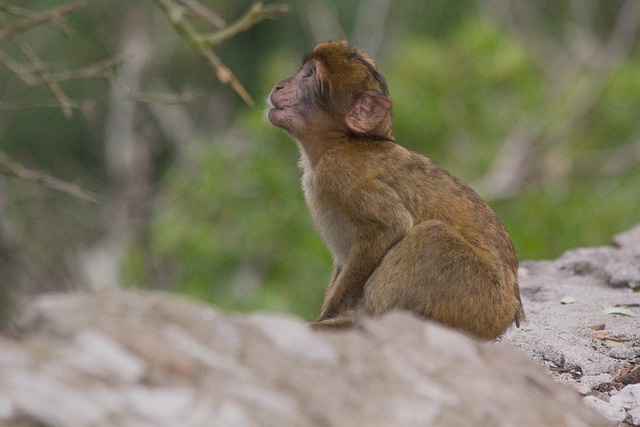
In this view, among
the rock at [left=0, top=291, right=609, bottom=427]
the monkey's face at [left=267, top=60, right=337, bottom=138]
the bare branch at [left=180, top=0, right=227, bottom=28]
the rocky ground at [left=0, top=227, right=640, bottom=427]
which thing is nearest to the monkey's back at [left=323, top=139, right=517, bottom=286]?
the monkey's face at [left=267, top=60, right=337, bottom=138]

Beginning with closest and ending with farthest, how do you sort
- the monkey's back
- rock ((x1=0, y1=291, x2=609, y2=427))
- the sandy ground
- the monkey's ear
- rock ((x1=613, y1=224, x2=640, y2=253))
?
1. rock ((x1=0, y1=291, x2=609, y2=427))
2. the sandy ground
3. the monkey's back
4. the monkey's ear
5. rock ((x1=613, y1=224, x2=640, y2=253))

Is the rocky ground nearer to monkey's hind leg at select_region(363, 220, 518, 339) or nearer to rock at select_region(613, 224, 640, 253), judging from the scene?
monkey's hind leg at select_region(363, 220, 518, 339)

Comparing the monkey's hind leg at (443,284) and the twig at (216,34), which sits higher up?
the twig at (216,34)

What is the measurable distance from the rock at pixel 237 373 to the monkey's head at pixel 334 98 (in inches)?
73.8

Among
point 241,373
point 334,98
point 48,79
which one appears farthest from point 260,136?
point 241,373

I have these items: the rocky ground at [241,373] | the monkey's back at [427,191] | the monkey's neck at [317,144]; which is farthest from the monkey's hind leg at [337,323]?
the rocky ground at [241,373]

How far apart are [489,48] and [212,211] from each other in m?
5.58

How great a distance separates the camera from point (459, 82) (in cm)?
1559

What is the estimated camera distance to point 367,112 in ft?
16.0

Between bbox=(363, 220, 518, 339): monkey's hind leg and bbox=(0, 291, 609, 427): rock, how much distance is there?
46.6 inches

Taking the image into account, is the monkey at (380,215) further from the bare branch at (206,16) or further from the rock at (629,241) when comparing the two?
the rock at (629,241)

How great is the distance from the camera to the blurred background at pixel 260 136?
1123cm

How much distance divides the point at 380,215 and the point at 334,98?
66 cm

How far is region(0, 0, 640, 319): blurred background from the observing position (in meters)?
11.2
